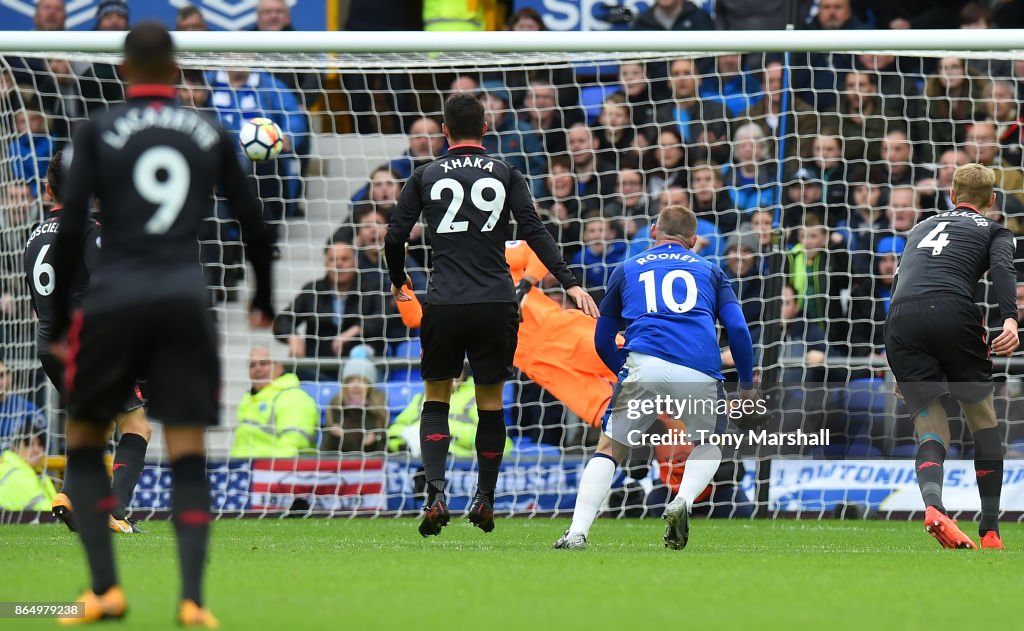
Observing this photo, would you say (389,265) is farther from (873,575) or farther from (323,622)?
(323,622)

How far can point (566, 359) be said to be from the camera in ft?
34.0

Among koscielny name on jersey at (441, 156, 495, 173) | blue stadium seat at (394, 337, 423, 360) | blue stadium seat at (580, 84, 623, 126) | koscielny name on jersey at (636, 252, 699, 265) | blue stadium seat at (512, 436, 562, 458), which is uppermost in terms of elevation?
blue stadium seat at (580, 84, 623, 126)

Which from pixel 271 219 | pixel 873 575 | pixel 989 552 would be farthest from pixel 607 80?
pixel 873 575

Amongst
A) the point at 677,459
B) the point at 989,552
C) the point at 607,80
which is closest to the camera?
the point at 989,552

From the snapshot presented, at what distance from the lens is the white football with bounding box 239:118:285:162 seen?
10227 millimetres

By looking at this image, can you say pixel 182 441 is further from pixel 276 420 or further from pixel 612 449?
pixel 276 420

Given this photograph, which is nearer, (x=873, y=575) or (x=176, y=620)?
(x=176, y=620)

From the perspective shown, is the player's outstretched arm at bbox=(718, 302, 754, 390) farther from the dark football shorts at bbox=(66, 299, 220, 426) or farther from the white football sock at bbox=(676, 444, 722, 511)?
the dark football shorts at bbox=(66, 299, 220, 426)

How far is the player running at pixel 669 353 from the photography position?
22.8 ft

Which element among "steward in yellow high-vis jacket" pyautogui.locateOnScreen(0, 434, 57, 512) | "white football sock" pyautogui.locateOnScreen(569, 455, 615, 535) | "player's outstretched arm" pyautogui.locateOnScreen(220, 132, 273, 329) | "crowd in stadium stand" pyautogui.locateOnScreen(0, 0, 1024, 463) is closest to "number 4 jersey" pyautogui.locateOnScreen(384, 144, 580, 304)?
"white football sock" pyautogui.locateOnScreen(569, 455, 615, 535)

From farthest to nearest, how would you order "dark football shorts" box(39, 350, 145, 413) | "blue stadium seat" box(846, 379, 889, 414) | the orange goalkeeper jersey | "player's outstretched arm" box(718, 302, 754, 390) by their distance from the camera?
1. "blue stadium seat" box(846, 379, 889, 414)
2. the orange goalkeeper jersey
3. "dark football shorts" box(39, 350, 145, 413)
4. "player's outstretched arm" box(718, 302, 754, 390)

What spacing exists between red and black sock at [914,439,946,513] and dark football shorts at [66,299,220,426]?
431 centimetres

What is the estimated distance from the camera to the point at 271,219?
39.8 ft

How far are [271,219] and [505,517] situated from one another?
3524mm
